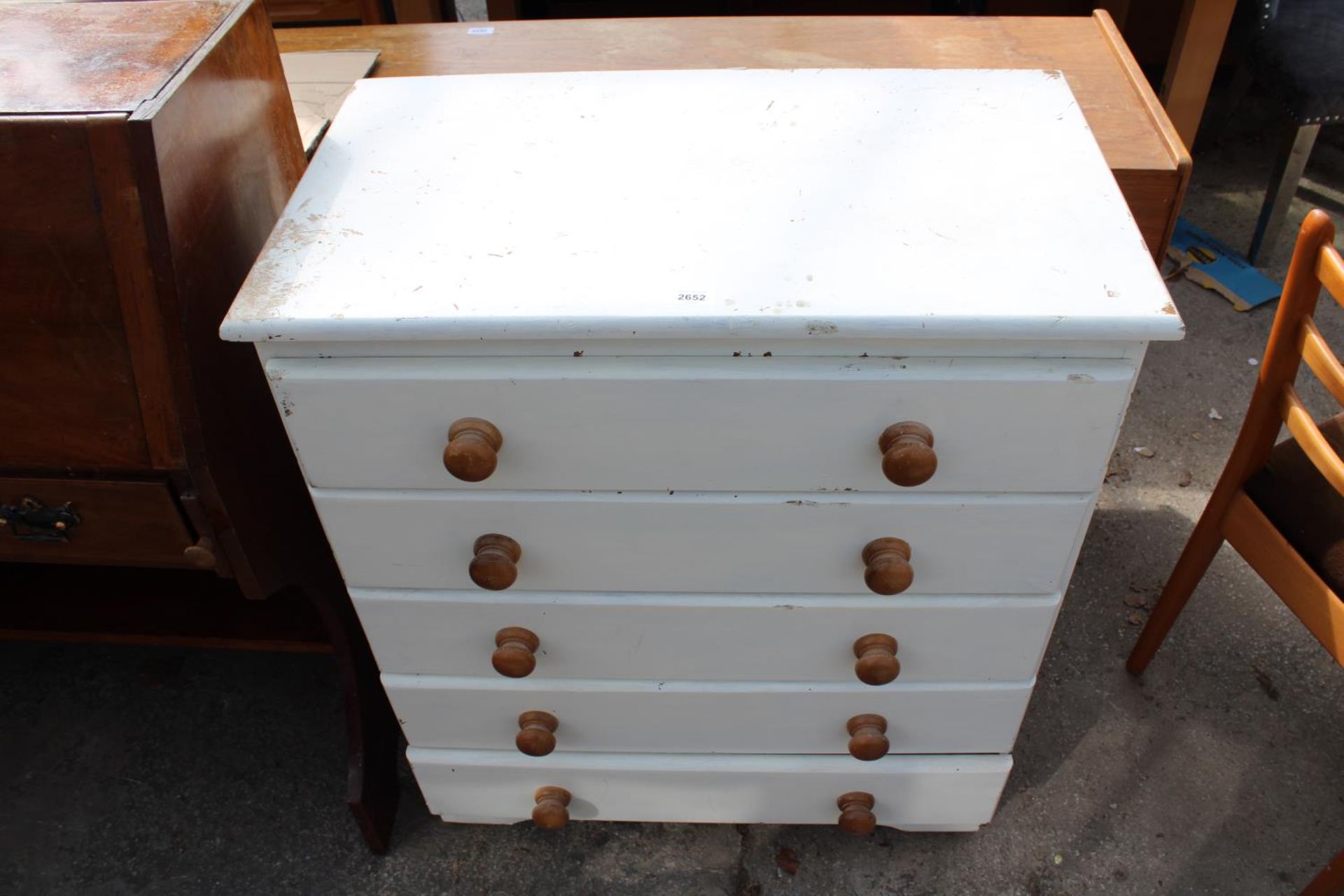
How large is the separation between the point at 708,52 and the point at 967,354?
95 cm

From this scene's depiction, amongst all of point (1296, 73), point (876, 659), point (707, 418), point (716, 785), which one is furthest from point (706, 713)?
point (1296, 73)

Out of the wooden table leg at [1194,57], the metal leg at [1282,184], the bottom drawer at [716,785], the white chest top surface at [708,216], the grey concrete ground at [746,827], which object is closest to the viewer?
the white chest top surface at [708,216]

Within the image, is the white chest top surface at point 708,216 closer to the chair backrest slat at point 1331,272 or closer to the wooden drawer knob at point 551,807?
the chair backrest slat at point 1331,272

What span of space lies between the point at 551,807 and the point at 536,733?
0.19m

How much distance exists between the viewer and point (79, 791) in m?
1.56

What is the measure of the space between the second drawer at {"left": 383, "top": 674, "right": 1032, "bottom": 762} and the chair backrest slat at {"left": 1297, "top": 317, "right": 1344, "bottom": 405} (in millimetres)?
477

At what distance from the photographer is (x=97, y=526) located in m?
1.08

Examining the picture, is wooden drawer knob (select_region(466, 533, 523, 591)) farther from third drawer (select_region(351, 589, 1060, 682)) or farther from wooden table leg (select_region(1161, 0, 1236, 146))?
wooden table leg (select_region(1161, 0, 1236, 146))

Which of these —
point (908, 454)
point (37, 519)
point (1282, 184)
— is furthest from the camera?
point (1282, 184)

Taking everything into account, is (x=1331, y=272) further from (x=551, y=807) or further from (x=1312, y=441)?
(x=551, y=807)

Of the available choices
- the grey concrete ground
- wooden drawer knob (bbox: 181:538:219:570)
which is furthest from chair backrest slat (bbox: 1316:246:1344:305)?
wooden drawer knob (bbox: 181:538:219:570)

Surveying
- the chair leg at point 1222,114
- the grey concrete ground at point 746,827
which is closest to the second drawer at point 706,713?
the grey concrete ground at point 746,827

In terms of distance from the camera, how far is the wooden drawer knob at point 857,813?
132cm

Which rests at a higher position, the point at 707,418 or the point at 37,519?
the point at 707,418
